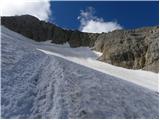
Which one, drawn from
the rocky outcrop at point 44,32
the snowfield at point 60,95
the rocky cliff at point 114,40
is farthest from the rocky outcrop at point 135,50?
the snowfield at point 60,95

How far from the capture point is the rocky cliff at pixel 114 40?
55812 millimetres

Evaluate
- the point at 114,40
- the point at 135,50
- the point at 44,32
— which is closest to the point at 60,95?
the point at 135,50

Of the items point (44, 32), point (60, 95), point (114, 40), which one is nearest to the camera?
point (60, 95)

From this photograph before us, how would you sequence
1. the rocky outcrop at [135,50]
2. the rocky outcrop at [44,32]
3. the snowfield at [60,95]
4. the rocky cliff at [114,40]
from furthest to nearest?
the rocky outcrop at [44,32] → the rocky cliff at [114,40] → the rocky outcrop at [135,50] → the snowfield at [60,95]

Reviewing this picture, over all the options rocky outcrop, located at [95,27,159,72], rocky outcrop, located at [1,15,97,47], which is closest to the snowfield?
rocky outcrop, located at [95,27,159,72]

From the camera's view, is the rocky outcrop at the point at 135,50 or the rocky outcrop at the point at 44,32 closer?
the rocky outcrop at the point at 135,50

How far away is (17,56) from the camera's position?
2416 centimetres

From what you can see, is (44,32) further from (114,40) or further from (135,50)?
(135,50)

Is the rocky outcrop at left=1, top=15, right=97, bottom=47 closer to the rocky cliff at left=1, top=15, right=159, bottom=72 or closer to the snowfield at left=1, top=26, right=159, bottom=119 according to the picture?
the rocky cliff at left=1, top=15, right=159, bottom=72

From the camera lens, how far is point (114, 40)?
65562mm

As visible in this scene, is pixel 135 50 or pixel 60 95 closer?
pixel 60 95

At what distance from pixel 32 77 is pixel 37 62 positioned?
4.65 metres

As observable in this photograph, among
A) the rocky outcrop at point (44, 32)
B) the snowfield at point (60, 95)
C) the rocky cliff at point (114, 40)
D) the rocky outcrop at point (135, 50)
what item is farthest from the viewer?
the rocky outcrop at point (44, 32)

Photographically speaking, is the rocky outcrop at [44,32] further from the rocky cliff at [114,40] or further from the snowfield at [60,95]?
the snowfield at [60,95]
